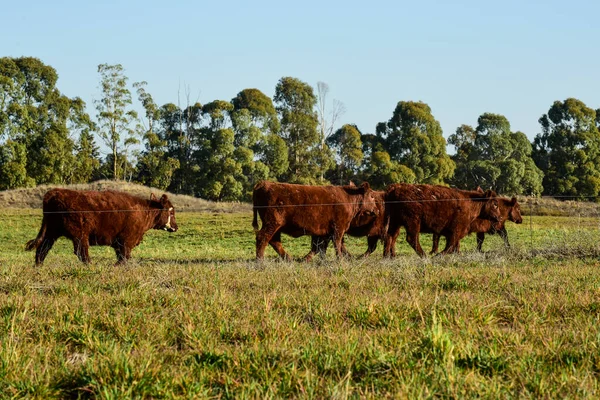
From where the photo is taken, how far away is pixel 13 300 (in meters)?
6.84

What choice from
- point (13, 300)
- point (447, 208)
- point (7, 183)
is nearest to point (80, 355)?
point (13, 300)

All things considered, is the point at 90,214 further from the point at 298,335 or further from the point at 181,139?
the point at 181,139

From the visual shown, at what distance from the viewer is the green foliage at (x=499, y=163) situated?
56562 millimetres

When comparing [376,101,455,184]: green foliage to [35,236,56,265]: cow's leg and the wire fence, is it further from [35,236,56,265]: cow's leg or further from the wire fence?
[35,236,56,265]: cow's leg

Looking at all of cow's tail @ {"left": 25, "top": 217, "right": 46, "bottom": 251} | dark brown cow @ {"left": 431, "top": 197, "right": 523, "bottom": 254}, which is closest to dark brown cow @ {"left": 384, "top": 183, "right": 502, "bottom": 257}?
dark brown cow @ {"left": 431, "top": 197, "right": 523, "bottom": 254}

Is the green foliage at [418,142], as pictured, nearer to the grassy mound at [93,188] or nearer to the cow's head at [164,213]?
the grassy mound at [93,188]

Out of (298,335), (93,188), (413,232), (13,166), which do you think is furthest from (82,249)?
(13,166)

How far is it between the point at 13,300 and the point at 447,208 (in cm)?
1257

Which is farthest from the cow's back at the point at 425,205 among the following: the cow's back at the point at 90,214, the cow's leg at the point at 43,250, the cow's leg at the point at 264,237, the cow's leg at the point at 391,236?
the cow's leg at the point at 43,250

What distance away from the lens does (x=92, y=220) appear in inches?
581

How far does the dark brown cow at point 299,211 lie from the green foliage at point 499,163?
4106cm

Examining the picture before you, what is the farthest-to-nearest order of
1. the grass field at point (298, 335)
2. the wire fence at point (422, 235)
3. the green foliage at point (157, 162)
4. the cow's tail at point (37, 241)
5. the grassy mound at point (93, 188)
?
the green foliage at point (157, 162) → the grassy mound at point (93, 188) → the wire fence at point (422, 235) → the cow's tail at point (37, 241) → the grass field at point (298, 335)

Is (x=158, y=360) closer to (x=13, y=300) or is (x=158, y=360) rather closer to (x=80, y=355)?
(x=80, y=355)

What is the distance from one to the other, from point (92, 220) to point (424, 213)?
753cm
